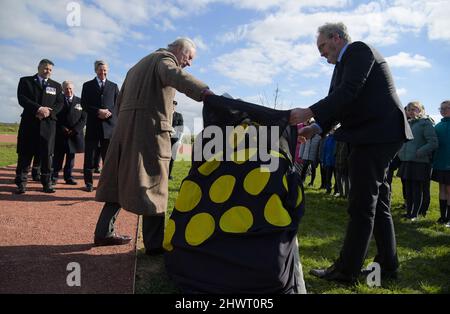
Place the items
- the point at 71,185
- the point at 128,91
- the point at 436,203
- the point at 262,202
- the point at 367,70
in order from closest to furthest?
the point at 262,202, the point at 367,70, the point at 128,91, the point at 71,185, the point at 436,203

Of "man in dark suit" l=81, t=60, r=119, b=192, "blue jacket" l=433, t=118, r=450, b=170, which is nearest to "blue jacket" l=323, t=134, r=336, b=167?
"blue jacket" l=433, t=118, r=450, b=170

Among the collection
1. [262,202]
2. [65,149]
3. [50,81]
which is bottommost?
[262,202]

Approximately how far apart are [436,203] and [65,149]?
9.09 metres

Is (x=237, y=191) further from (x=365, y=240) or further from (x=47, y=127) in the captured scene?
(x=47, y=127)

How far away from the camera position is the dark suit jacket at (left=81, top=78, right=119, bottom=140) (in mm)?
7379

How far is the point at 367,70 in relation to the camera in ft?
11.0

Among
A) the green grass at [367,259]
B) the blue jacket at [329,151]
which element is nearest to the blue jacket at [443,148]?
the green grass at [367,259]

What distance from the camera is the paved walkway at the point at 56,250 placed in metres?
3.11

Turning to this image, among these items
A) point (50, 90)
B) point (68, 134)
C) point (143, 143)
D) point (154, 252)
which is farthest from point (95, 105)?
point (154, 252)

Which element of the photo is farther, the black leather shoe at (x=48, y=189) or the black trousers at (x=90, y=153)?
the black trousers at (x=90, y=153)

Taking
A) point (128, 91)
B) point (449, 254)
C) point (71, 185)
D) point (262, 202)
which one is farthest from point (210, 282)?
point (71, 185)

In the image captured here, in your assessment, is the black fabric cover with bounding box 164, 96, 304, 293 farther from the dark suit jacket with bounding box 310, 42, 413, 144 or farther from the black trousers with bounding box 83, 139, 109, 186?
the black trousers with bounding box 83, 139, 109, 186

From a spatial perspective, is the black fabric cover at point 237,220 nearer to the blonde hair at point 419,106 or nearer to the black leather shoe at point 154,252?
the black leather shoe at point 154,252

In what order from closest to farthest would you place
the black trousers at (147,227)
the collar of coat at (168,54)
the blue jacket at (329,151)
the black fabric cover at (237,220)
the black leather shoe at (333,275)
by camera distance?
the black fabric cover at (237,220) → the black leather shoe at (333,275) → the collar of coat at (168,54) → the black trousers at (147,227) → the blue jacket at (329,151)
